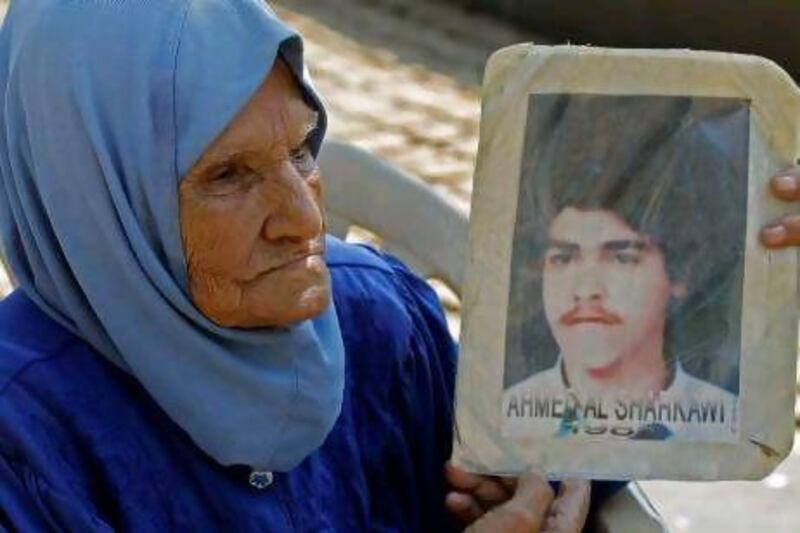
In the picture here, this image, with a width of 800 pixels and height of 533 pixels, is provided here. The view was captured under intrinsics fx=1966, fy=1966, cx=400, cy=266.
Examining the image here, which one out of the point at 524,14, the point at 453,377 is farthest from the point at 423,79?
the point at 453,377

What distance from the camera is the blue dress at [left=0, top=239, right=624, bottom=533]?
227 cm

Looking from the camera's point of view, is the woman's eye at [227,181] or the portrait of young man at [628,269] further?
the portrait of young man at [628,269]

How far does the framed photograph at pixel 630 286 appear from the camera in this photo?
2.36 m

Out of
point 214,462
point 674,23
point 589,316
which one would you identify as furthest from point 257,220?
point 674,23

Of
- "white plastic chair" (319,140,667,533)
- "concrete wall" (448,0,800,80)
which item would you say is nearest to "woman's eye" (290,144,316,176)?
"white plastic chair" (319,140,667,533)

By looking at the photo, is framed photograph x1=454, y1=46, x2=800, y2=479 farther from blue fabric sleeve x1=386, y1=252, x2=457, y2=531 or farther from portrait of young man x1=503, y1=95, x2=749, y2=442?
blue fabric sleeve x1=386, y1=252, x2=457, y2=531

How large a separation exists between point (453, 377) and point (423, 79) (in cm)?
516

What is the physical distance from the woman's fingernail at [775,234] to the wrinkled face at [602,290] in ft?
0.42

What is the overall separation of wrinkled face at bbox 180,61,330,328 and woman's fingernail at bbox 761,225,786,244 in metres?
0.54

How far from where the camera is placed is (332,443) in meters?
2.55

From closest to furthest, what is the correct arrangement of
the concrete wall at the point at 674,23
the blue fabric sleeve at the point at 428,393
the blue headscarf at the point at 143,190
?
the blue headscarf at the point at 143,190 < the blue fabric sleeve at the point at 428,393 < the concrete wall at the point at 674,23

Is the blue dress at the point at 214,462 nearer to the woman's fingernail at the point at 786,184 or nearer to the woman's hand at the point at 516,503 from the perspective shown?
the woman's hand at the point at 516,503

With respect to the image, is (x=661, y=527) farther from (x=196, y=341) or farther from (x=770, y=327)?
(x=196, y=341)

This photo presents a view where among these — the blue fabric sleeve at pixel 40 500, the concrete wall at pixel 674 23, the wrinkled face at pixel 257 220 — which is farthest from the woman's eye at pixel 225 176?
the concrete wall at pixel 674 23
